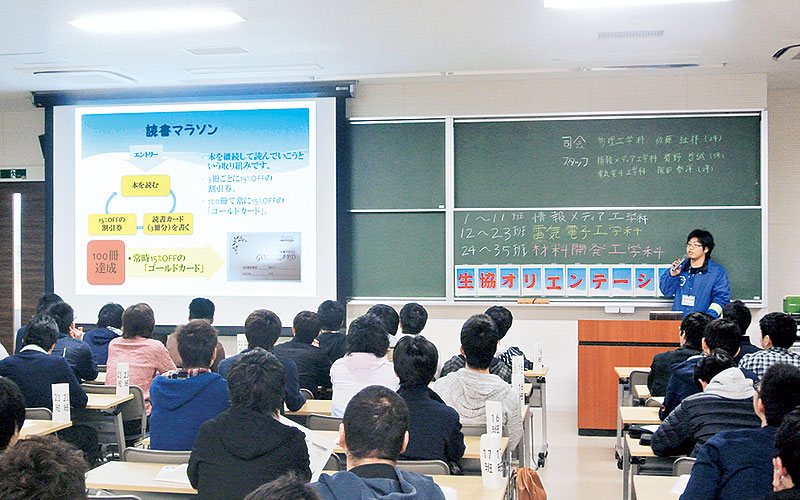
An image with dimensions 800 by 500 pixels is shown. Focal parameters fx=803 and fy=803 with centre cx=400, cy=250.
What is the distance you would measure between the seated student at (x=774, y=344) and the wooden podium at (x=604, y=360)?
2080 mm

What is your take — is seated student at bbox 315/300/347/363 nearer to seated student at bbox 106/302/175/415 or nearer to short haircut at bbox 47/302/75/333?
seated student at bbox 106/302/175/415

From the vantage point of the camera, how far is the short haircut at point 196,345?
3.73 m

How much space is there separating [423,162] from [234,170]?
194 centimetres

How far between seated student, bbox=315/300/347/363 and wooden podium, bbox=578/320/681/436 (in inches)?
90.7

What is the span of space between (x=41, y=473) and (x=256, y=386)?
57.6 inches

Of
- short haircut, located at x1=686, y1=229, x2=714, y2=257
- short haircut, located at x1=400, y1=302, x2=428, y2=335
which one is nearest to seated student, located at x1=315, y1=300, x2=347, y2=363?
short haircut, located at x1=400, y1=302, x2=428, y2=335

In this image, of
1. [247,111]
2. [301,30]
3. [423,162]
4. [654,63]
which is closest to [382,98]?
[423,162]

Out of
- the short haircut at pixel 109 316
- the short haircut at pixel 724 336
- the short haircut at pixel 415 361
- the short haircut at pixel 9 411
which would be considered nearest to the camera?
the short haircut at pixel 9 411

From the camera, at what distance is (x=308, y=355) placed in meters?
5.19

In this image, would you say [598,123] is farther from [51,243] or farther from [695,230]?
[51,243]

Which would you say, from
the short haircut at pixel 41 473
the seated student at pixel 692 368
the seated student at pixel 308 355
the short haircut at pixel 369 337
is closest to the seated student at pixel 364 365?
the short haircut at pixel 369 337

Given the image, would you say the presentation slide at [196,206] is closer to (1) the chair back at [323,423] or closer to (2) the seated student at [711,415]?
(1) the chair back at [323,423]

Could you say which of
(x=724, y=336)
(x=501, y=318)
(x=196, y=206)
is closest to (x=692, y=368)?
(x=724, y=336)

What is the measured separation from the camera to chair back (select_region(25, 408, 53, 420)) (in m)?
4.23
